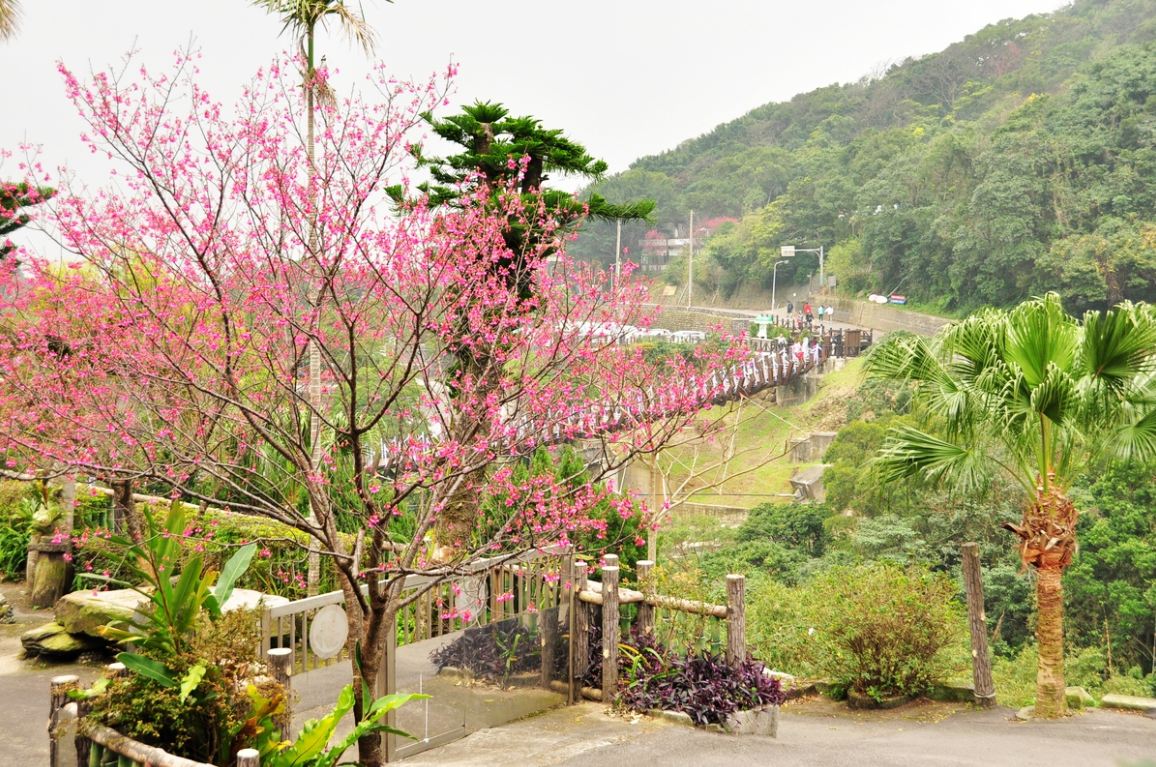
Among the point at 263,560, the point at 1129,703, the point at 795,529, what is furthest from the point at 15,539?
the point at 795,529

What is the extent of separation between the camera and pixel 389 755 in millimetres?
4906

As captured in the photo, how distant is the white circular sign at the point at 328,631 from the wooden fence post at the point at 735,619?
2.43m

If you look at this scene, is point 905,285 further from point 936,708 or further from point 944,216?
point 936,708

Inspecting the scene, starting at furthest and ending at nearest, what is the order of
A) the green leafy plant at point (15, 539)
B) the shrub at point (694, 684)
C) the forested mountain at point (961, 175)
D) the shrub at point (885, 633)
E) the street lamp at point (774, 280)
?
the street lamp at point (774, 280) → the forested mountain at point (961, 175) → the green leafy plant at point (15, 539) → the shrub at point (885, 633) → the shrub at point (694, 684)

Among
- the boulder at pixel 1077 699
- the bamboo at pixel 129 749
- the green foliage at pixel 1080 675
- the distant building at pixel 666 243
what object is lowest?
the green foliage at pixel 1080 675

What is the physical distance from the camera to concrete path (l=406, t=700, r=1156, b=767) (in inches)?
196

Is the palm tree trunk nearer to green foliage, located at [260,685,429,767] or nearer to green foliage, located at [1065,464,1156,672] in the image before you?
green foliage, located at [260,685,429,767]

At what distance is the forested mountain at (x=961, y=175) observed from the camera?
31500mm

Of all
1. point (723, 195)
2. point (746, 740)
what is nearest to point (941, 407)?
point (746, 740)

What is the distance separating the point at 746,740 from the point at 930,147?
3962cm

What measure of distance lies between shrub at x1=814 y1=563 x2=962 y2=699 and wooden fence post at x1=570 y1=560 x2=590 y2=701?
267 cm

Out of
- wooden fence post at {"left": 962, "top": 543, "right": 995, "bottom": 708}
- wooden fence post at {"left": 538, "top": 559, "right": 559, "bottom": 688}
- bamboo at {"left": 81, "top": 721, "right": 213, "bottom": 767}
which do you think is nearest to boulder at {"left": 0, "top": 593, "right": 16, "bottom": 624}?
wooden fence post at {"left": 538, "top": 559, "right": 559, "bottom": 688}

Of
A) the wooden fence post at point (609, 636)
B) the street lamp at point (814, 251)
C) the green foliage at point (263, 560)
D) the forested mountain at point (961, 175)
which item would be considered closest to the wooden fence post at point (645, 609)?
the wooden fence post at point (609, 636)

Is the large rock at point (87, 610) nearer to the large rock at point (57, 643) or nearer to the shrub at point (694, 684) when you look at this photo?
the large rock at point (57, 643)
